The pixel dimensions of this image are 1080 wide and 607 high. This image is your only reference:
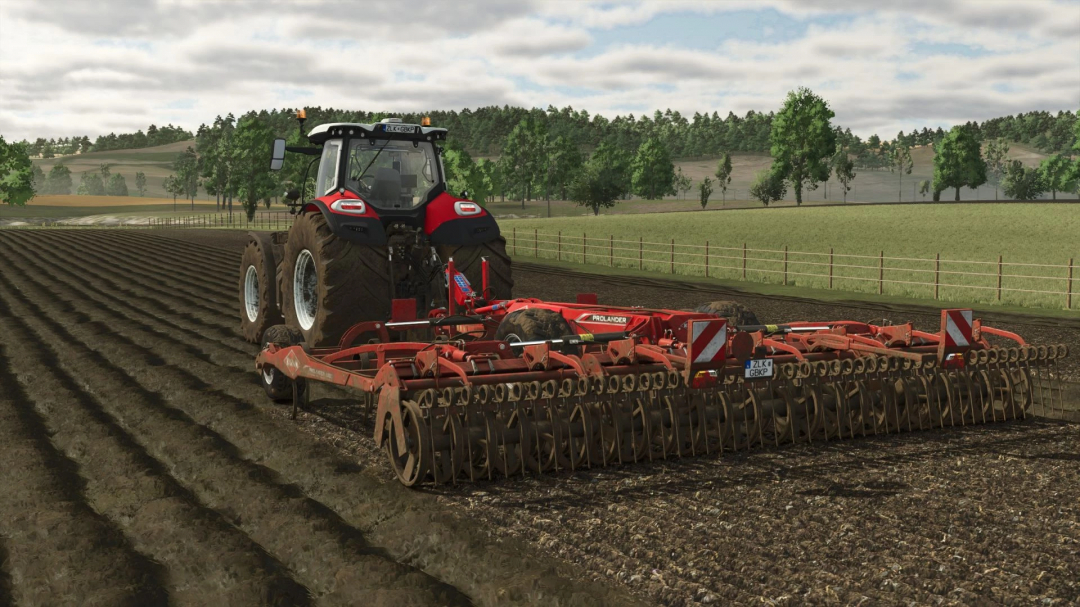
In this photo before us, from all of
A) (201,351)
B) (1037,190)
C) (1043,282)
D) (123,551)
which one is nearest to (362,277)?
(201,351)

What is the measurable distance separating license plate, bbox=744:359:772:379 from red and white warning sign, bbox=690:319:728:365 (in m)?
0.27

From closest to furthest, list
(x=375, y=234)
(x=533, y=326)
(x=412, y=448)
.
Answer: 1. (x=412, y=448)
2. (x=533, y=326)
3. (x=375, y=234)

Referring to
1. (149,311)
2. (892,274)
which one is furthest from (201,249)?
(892,274)

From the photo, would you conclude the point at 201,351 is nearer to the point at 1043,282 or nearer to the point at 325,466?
the point at 325,466

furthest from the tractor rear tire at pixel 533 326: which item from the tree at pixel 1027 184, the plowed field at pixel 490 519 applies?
the tree at pixel 1027 184

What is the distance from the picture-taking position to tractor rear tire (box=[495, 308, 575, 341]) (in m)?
7.29

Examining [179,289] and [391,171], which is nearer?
[391,171]

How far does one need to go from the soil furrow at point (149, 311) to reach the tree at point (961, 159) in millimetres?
94856

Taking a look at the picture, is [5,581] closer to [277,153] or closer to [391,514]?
[391,514]

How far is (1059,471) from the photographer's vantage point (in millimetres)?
6363

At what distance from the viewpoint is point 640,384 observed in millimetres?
6234

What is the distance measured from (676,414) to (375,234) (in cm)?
401

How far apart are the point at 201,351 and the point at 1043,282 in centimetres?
2224

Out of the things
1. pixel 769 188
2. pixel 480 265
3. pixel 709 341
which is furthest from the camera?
pixel 769 188
